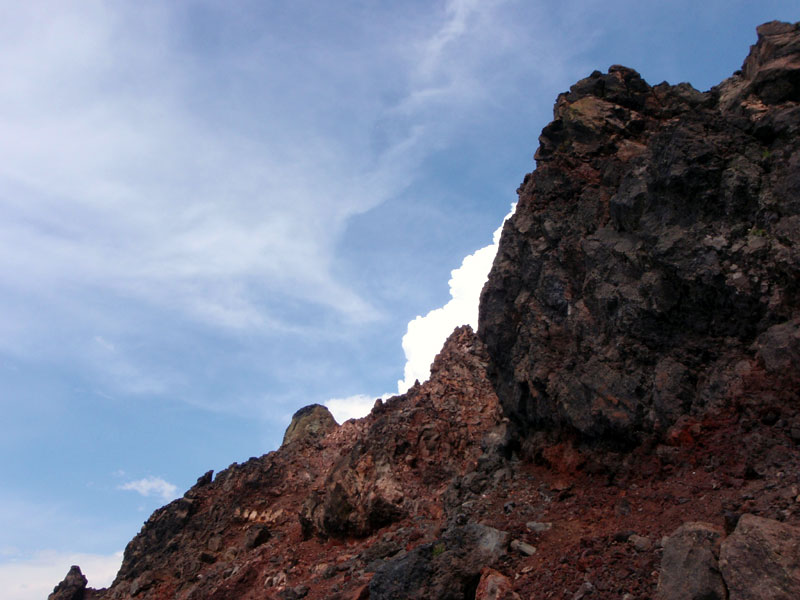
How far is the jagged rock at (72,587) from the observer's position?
3072 centimetres

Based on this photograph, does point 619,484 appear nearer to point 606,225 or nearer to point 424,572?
point 424,572

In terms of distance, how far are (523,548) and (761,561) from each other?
489 centimetres

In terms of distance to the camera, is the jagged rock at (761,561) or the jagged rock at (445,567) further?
the jagged rock at (445,567)

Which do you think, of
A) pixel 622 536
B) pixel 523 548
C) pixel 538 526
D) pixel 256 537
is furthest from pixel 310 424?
pixel 622 536

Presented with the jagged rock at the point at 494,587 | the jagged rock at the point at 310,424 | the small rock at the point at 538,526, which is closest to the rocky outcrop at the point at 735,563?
the jagged rock at the point at 494,587

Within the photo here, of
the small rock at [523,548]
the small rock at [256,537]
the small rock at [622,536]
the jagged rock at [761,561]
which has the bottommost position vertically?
the jagged rock at [761,561]

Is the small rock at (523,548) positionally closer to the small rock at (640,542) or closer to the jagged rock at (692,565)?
the small rock at (640,542)

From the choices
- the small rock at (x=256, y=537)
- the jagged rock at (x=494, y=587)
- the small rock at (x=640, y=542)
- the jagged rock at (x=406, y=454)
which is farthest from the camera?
the small rock at (x=256, y=537)

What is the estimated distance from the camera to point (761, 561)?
22.8ft

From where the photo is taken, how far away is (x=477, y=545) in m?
11.3

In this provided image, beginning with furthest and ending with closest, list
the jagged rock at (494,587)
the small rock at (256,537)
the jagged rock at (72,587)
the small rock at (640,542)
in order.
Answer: the jagged rock at (72,587) → the small rock at (256,537) → the jagged rock at (494,587) → the small rock at (640,542)

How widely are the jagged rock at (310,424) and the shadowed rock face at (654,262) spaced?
680 inches

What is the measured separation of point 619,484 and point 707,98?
1177 cm

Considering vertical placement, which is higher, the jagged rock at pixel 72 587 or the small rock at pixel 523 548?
the jagged rock at pixel 72 587
